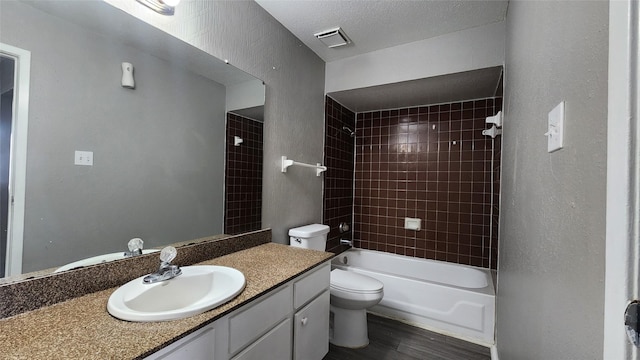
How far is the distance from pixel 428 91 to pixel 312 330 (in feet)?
7.12

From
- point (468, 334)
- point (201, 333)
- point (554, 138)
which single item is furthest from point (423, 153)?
point (201, 333)

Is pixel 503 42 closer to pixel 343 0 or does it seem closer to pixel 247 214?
pixel 343 0

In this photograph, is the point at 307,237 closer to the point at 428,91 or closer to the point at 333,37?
the point at 333,37

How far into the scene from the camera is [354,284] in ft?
6.36

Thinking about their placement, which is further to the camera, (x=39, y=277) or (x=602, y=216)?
(x=39, y=277)

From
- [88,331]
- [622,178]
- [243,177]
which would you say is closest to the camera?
[622,178]

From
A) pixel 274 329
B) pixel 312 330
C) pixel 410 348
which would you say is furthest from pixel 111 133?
pixel 410 348

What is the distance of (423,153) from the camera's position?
2.83 metres

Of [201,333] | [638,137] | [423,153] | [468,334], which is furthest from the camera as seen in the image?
[423,153]

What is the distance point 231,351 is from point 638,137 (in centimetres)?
117

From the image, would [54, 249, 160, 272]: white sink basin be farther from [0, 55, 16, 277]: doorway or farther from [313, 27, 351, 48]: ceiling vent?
[313, 27, 351, 48]: ceiling vent

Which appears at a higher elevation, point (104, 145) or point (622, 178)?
point (104, 145)

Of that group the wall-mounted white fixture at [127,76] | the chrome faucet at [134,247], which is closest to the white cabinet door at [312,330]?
the chrome faucet at [134,247]

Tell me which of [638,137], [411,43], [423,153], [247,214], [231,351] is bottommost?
[231,351]
